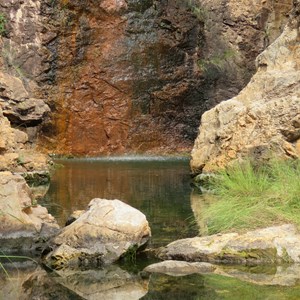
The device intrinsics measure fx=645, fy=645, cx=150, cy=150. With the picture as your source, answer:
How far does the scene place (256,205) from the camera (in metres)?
8.48

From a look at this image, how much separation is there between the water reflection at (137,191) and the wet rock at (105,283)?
5.04 feet

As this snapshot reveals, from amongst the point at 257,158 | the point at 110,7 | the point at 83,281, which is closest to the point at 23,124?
the point at 257,158

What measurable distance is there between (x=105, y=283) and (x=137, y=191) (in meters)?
7.01

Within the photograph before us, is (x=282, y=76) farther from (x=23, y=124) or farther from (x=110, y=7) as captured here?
(x=110, y=7)

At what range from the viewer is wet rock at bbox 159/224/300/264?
23.4 ft

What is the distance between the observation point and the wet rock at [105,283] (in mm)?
6031

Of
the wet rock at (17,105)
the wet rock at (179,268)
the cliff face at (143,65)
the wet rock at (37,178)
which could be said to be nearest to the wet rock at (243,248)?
the wet rock at (179,268)

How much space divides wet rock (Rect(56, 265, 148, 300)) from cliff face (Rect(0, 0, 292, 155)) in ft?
62.5

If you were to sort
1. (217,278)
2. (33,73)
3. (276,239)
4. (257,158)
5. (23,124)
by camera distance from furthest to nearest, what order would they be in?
(33,73) → (23,124) → (257,158) → (276,239) → (217,278)

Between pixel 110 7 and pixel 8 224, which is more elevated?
pixel 110 7

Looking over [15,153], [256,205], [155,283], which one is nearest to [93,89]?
[15,153]

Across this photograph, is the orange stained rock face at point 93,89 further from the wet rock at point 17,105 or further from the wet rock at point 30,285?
the wet rock at point 30,285

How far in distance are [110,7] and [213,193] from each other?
1550 cm

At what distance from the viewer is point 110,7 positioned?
26906 millimetres
